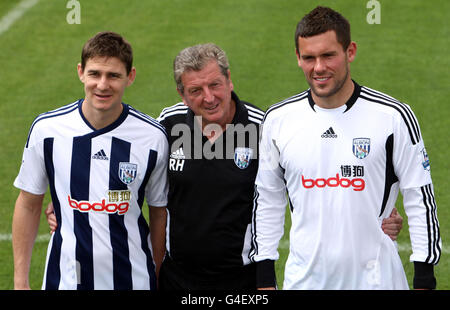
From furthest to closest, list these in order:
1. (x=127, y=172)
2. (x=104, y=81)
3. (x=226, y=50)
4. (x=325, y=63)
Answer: (x=226, y=50) < (x=127, y=172) < (x=104, y=81) < (x=325, y=63)

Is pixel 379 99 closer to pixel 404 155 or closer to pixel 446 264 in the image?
pixel 404 155

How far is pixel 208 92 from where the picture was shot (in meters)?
3.82

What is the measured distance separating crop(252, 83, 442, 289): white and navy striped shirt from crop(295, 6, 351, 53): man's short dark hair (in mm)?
288

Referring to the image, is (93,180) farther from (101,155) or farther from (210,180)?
(210,180)

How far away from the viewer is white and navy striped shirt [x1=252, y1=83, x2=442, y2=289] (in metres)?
3.46

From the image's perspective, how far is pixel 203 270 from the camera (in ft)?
13.1

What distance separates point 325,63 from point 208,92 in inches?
26.0

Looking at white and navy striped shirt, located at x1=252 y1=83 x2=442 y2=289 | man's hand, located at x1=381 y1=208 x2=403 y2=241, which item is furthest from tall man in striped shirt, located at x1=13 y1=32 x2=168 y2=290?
man's hand, located at x1=381 y1=208 x2=403 y2=241

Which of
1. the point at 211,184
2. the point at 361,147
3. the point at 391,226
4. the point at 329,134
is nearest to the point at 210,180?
the point at 211,184

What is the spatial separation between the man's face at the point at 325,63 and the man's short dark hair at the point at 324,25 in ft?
0.07

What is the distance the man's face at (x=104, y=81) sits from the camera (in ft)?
12.2

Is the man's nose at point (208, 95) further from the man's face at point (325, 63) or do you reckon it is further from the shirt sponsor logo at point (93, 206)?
the shirt sponsor logo at point (93, 206)

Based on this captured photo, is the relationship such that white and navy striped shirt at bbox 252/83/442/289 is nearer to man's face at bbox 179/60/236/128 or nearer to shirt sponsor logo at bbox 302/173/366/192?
shirt sponsor logo at bbox 302/173/366/192

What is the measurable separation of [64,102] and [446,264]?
5120 millimetres
